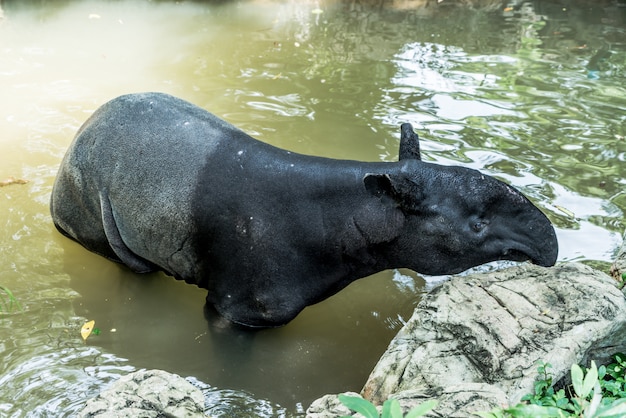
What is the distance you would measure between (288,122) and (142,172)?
419 centimetres

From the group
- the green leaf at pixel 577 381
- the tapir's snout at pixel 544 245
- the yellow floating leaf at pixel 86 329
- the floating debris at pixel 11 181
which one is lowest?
the yellow floating leaf at pixel 86 329

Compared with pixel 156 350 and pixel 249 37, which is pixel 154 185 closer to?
pixel 156 350

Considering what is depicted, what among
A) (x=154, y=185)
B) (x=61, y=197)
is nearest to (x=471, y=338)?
(x=154, y=185)

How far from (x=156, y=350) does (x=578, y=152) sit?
20.1 feet

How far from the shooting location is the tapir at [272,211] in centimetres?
570

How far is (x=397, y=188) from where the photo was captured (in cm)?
568

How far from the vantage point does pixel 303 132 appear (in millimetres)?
10156

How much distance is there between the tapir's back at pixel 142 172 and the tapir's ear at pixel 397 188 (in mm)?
1433

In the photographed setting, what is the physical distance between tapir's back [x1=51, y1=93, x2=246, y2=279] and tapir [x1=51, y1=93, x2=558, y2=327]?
0.01 meters

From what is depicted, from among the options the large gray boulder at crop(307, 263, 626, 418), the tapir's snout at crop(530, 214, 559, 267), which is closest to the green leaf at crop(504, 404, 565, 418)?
the large gray boulder at crop(307, 263, 626, 418)

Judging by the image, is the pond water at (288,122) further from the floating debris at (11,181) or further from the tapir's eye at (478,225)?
the tapir's eye at (478,225)

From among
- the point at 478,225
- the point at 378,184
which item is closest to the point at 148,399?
the point at 378,184

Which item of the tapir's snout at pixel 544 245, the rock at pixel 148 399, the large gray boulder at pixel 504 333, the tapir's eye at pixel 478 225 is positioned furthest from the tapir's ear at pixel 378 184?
the rock at pixel 148 399

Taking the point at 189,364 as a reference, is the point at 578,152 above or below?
above
